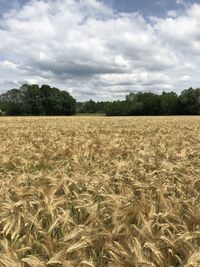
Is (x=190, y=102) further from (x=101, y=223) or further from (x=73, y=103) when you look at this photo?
(x=101, y=223)

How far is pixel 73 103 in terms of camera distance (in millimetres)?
135875

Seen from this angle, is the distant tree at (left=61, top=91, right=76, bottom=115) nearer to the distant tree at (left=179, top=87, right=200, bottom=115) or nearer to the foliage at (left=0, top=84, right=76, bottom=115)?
the foliage at (left=0, top=84, right=76, bottom=115)

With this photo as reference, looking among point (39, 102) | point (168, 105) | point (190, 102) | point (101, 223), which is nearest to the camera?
point (101, 223)

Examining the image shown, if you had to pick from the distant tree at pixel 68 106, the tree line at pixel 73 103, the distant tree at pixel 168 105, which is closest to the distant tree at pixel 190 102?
the tree line at pixel 73 103

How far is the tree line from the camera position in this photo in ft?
375

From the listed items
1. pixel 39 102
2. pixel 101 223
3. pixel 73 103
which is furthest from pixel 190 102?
pixel 101 223

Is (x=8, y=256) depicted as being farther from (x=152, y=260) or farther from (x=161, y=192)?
(x=161, y=192)

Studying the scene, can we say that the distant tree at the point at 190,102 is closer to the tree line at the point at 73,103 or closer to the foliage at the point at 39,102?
the tree line at the point at 73,103

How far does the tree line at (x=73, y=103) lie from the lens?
114188 mm

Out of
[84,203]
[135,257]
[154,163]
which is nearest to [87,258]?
[135,257]

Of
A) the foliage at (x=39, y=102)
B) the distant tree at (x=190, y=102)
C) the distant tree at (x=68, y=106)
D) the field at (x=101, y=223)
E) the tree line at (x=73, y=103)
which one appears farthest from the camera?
the distant tree at (x=68, y=106)

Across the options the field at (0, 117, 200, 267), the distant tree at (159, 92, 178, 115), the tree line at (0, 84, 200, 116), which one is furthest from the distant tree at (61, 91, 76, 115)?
the field at (0, 117, 200, 267)

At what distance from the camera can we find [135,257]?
2.80m

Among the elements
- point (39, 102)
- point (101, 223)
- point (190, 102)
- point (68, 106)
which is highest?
point (39, 102)
